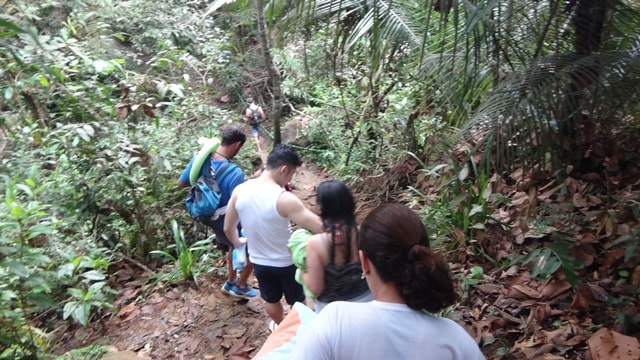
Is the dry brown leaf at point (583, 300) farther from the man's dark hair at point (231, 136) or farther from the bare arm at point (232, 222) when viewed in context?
the man's dark hair at point (231, 136)

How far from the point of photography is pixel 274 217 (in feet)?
10.6

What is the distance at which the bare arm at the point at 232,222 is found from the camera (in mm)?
3586

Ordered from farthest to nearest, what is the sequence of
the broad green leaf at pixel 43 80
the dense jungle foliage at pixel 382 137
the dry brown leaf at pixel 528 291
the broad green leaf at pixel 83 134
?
the broad green leaf at pixel 83 134, the broad green leaf at pixel 43 80, the dry brown leaf at pixel 528 291, the dense jungle foliage at pixel 382 137

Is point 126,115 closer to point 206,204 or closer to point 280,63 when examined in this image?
point 206,204

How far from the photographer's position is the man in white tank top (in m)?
3.15

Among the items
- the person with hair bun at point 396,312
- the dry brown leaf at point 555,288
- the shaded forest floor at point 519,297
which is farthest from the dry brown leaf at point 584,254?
the person with hair bun at point 396,312

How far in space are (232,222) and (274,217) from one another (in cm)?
61

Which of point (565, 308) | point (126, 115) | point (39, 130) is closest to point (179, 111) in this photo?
point (126, 115)

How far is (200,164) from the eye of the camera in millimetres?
4250

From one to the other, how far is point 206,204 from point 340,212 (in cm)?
191

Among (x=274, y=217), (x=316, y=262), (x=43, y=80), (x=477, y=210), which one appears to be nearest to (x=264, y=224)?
(x=274, y=217)

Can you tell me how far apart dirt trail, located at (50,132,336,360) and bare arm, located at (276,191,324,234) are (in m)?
1.51

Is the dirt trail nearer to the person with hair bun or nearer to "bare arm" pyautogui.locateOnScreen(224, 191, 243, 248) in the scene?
"bare arm" pyautogui.locateOnScreen(224, 191, 243, 248)

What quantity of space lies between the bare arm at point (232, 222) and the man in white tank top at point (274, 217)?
0.06ft
